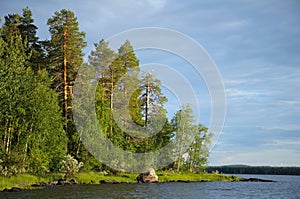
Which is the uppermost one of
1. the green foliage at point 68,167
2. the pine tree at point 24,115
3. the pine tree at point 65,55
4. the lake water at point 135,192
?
the pine tree at point 65,55

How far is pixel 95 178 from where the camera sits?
2227 inches

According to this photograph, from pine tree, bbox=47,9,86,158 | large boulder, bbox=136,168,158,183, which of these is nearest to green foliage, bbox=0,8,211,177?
pine tree, bbox=47,9,86,158

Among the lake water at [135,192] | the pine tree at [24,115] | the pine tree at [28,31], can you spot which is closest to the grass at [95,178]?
the pine tree at [24,115]

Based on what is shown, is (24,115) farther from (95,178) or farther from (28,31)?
(28,31)

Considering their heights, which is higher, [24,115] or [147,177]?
[24,115]

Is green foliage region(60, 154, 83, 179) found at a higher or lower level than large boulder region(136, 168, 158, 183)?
higher

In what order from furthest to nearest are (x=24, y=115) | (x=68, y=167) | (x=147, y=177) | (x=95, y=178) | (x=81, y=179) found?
(x=147, y=177) < (x=95, y=178) < (x=81, y=179) < (x=68, y=167) < (x=24, y=115)

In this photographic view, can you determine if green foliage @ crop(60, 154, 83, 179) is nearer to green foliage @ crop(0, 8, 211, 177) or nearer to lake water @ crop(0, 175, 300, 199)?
green foliage @ crop(0, 8, 211, 177)

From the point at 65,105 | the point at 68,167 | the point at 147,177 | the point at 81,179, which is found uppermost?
the point at 65,105

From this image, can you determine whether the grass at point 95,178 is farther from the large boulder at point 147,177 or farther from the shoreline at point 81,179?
the large boulder at point 147,177

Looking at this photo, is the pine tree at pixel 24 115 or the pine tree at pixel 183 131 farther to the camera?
the pine tree at pixel 183 131

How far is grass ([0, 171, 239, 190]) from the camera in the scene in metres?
42.0

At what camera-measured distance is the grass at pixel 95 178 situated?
42000mm

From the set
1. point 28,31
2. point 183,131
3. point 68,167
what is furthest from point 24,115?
point 183,131
